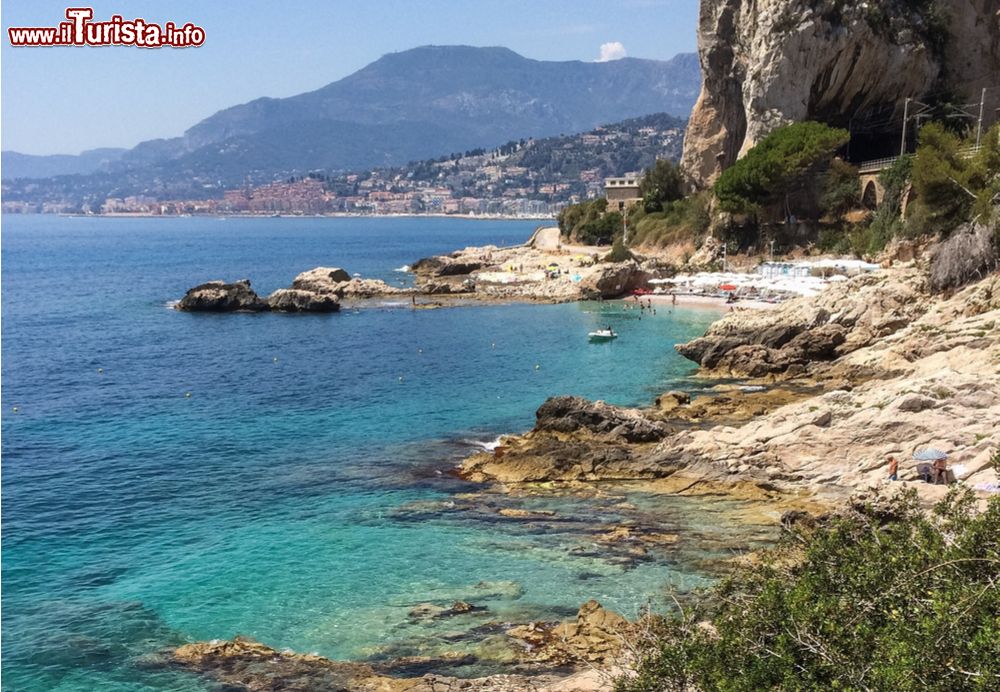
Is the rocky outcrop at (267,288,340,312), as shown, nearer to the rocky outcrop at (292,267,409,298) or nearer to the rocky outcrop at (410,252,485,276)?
→ the rocky outcrop at (292,267,409,298)

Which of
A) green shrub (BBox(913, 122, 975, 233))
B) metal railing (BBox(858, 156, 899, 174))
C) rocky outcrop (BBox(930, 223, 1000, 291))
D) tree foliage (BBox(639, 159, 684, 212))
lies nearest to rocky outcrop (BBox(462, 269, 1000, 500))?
rocky outcrop (BBox(930, 223, 1000, 291))

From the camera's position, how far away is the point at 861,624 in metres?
10.1

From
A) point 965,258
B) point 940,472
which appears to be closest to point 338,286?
point 965,258

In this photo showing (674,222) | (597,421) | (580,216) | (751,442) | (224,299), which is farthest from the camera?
(580,216)

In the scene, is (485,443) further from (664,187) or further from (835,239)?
(664,187)

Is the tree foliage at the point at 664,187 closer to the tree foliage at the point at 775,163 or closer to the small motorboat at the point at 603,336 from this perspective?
the tree foliage at the point at 775,163

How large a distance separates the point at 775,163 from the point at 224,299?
43.9 meters

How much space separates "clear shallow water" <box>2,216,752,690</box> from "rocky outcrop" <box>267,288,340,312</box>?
20.5 ft

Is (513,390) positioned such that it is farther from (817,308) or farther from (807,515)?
(807,515)

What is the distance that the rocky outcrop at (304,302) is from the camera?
65.9 metres

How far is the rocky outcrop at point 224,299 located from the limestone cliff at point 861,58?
43489mm

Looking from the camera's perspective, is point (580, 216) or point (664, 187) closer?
point (664, 187)

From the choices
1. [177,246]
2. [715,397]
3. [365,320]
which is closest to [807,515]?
[715,397]

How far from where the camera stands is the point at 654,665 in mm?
11445
